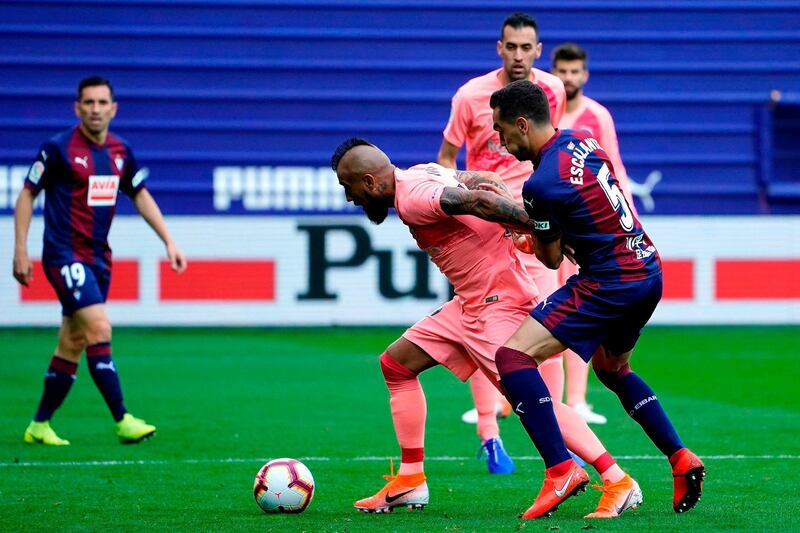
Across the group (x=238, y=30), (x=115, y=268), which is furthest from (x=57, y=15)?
(x=115, y=268)

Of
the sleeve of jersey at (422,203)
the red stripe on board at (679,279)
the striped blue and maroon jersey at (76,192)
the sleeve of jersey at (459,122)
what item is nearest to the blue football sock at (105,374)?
the striped blue and maroon jersey at (76,192)

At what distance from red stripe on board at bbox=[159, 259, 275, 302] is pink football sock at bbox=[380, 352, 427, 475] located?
409 inches

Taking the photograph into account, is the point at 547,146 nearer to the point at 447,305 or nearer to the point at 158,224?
the point at 447,305

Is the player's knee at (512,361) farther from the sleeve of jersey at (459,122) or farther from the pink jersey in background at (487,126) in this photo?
the sleeve of jersey at (459,122)

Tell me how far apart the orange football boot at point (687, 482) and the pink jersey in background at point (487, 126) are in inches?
96.3

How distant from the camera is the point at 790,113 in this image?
60.7 feet

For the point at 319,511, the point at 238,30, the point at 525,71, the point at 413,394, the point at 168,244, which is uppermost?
the point at 238,30

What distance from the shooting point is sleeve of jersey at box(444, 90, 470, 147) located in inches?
305

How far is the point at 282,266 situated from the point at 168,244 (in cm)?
739

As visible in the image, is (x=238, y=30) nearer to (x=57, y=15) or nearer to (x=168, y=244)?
(x=57, y=15)

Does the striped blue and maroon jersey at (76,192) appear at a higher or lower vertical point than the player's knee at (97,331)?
higher

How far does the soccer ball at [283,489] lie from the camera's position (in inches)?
223

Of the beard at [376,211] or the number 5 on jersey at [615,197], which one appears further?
the beard at [376,211]

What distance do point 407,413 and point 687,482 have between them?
121 centimetres
